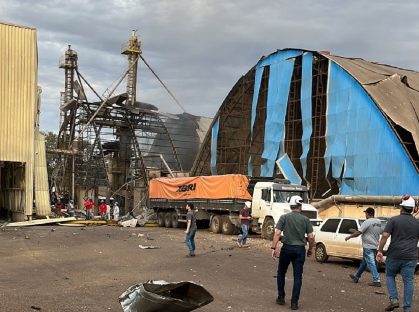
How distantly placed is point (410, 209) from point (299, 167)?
26783 mm

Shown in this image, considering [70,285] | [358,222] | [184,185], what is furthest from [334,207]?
[70,285]

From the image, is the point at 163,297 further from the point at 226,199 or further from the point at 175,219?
the point at 175,219

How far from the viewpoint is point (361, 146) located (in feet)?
92.6

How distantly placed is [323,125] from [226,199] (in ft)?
28.7

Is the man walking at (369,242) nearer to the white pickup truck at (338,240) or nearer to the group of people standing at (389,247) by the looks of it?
the white pickup truck at (338,240)

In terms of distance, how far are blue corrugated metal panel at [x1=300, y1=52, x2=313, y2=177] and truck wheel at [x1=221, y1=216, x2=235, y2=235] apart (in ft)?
22.1

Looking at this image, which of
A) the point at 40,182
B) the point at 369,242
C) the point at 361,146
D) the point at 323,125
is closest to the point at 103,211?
the point at 40,182

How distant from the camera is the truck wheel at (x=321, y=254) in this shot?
15977 mm

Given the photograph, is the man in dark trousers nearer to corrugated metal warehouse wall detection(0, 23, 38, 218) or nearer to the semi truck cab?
A: the semi truck cab

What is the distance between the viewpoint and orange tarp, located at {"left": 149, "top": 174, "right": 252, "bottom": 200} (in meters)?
27.4

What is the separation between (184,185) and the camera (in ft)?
106

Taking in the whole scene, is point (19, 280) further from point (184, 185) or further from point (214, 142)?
point (214, 142)

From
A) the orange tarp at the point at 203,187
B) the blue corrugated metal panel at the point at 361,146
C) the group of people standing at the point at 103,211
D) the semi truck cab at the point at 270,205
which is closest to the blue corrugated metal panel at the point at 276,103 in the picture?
the blue corrugated metal panel at the point at 361,146

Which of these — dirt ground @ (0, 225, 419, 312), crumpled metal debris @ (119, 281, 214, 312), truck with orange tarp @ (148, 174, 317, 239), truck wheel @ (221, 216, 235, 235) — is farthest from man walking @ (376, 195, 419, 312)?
truck wheel @ (221, 216, 235, 235)
